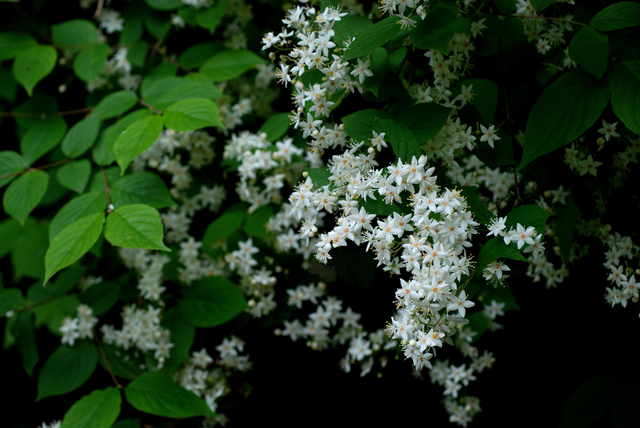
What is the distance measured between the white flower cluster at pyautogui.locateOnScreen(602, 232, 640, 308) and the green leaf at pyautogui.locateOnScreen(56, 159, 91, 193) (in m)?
2.08

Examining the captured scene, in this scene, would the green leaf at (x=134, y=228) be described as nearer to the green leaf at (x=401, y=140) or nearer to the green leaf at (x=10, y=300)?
the green leaf at (x=401, y=140)

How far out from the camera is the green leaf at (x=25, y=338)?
6.89 ft

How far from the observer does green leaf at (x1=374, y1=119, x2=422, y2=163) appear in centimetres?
127

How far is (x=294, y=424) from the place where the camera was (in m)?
2.36

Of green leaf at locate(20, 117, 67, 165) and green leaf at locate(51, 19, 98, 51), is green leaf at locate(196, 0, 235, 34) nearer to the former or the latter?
green leaf at locate(51, 19, 98, 51)

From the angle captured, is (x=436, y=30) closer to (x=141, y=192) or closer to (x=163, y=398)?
(x=141, y=192)

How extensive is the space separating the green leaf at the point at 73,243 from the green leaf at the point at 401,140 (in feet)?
3.31

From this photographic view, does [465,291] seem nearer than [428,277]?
No

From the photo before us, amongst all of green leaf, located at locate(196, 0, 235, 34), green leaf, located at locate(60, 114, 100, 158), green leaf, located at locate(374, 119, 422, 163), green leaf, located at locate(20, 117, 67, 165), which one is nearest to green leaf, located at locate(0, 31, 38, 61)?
green leaf, located at locate(20, 117, 67, 165)

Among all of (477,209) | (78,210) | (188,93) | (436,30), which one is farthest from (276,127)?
(477,209)

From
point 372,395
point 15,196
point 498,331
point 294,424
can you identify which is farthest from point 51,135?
point 498,331

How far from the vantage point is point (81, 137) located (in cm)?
211

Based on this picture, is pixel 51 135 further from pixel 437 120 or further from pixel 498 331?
pixel 498 331

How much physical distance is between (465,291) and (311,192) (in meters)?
0.54
